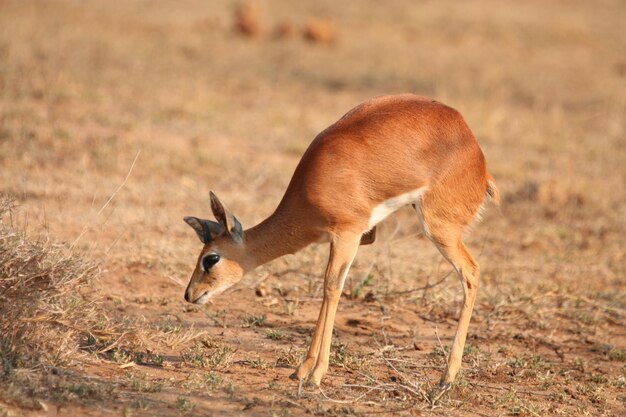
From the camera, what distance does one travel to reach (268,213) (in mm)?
8859

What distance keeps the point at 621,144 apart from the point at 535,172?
2244 millimetres

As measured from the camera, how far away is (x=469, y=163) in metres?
5.30

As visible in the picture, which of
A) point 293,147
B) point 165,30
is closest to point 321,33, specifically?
point 165,30

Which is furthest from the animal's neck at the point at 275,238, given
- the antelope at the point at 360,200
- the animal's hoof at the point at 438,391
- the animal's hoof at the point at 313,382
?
the animal's hoof at the point at 438,391

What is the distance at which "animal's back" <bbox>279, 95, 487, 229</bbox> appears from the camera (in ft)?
16.4

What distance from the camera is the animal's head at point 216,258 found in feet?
17.2

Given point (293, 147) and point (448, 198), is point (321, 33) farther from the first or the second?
point (448, 198)

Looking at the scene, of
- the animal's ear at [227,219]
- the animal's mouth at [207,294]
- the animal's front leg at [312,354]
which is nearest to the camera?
the animal's front leg at [312,354]

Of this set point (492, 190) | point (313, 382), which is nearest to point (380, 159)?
point (492, 190)

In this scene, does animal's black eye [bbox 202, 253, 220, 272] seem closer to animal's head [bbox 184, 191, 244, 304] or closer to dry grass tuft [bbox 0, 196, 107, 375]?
animal's head [bbox 184, 191, 244, 304]

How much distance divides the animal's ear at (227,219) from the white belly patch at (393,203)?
0.79 m

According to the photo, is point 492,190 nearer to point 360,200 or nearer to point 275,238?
point 360,200

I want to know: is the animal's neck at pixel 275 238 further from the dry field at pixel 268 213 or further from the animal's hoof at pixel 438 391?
the animal's hoof at pixel 438 391

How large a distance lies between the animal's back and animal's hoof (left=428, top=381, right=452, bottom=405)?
1.04m
